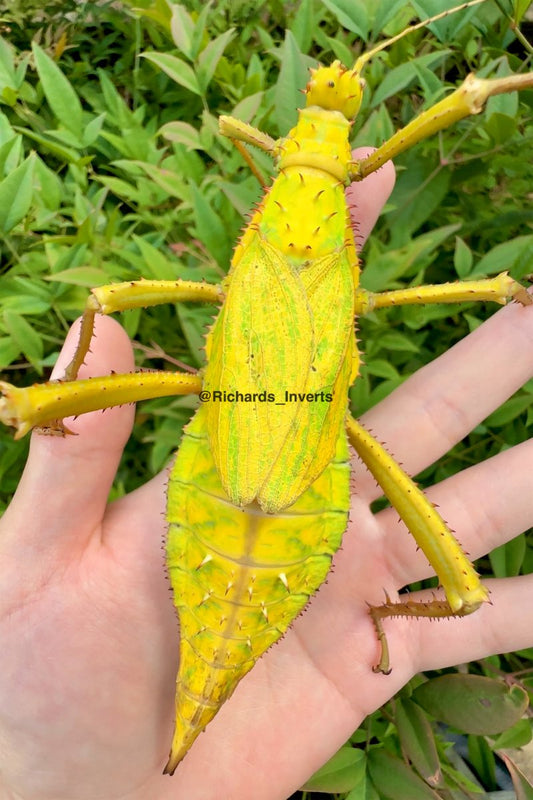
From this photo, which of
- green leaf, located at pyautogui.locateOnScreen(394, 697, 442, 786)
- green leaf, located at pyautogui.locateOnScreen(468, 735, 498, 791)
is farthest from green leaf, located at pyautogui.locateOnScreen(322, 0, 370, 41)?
green leaf, located at pyautogui.locateOnScreen(468, 735, 498, 791)

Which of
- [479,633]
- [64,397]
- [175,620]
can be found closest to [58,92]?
[64,397]

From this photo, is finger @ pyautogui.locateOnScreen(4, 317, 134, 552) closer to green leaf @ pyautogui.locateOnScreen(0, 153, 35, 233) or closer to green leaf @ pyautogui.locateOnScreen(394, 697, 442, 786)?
green leaf @ pyautogui.locateOnScreen(0, 153, 35, 233)

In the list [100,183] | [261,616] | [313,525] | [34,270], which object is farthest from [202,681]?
[100,183]

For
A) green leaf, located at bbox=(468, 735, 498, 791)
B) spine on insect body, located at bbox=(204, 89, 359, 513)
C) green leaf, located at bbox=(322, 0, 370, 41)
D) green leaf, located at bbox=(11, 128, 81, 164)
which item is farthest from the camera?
green leaf, located at bbox=(468, 735, 498, 791)

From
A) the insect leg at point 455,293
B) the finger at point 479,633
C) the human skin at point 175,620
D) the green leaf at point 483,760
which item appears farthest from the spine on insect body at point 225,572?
the green leaf at point 483,760

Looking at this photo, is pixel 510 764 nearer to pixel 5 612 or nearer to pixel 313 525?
pixel 313 525

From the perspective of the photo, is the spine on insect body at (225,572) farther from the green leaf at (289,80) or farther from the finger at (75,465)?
the green leaf at (289,80)

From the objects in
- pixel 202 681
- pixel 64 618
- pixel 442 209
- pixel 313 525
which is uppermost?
pixel 442 209

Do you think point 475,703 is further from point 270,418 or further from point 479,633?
point 270,418
